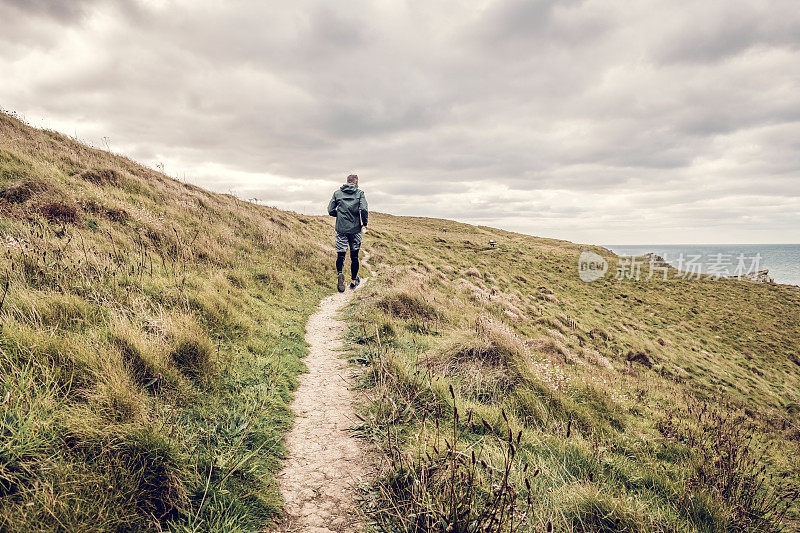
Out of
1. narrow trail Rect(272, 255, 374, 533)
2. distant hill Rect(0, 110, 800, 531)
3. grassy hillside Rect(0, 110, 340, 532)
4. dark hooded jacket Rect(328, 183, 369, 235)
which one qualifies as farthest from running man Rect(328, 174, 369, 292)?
narrow trail Rect(272, 255, 374, 533)

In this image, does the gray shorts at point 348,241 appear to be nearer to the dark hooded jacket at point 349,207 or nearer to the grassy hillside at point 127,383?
the dark hooded jacket at point 349,207

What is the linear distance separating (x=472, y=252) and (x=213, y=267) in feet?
105

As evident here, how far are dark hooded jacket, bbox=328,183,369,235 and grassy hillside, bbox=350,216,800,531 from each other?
256 centimetres

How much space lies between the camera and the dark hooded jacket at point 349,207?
11.7 m

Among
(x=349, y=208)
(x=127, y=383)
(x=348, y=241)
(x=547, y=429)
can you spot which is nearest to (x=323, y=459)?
(x=127, y=383)

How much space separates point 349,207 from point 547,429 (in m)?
9.22

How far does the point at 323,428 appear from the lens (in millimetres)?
4105

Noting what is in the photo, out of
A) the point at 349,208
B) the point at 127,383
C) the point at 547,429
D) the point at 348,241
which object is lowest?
the point at 547,429

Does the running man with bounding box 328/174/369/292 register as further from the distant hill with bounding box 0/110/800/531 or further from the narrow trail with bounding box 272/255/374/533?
the narrow trail with bounding box 272/255/374/533

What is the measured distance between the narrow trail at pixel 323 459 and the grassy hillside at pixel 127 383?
19 cm

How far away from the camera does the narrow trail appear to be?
9.06 ft

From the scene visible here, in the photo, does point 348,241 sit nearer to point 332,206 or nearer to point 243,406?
point 332,206

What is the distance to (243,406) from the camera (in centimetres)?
385

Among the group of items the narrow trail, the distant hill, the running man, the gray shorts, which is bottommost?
the narrow trail
